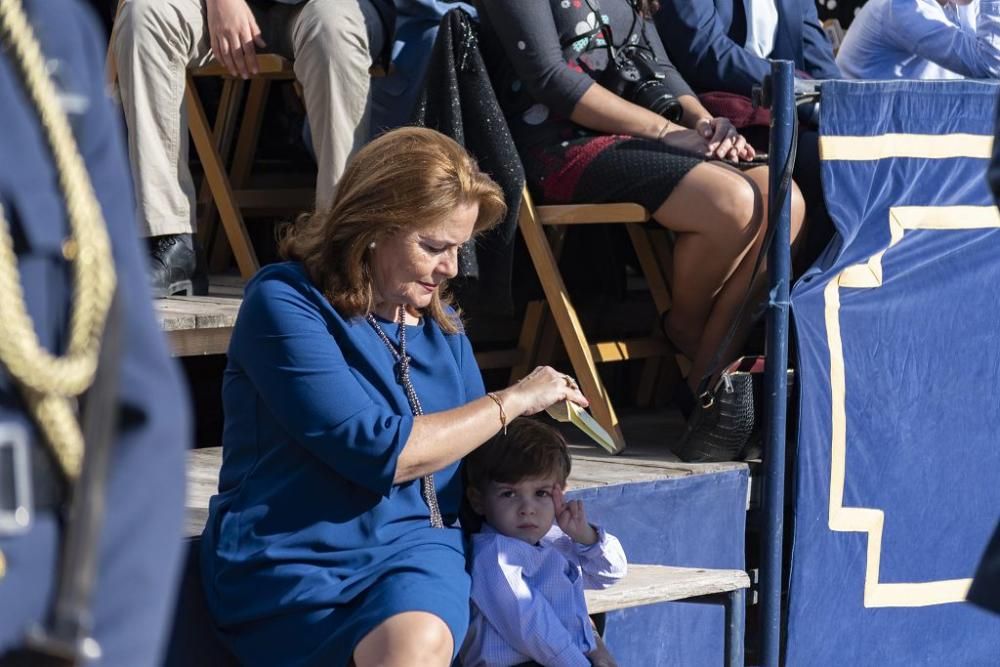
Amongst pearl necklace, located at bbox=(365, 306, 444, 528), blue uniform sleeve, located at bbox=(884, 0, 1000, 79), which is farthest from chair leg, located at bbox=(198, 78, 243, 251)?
pearl necklace, located at bbox=(365, 306, 444, 528)

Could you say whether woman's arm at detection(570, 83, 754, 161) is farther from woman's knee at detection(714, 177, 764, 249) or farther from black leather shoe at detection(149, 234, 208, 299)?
black leather shoe at detection(149, 234, 208, 299)

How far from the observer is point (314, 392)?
2.53 meters

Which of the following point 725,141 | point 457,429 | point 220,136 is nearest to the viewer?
point 457,429

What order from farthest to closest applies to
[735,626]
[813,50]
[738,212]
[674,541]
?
[813,50] < [738,212] < [674,541] < [735,626]

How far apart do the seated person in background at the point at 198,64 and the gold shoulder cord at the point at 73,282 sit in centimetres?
254

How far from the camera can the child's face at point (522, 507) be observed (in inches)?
112

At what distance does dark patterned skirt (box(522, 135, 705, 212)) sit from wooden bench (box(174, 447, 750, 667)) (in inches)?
25.0

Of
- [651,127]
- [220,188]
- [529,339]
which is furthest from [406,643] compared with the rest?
[220,188]

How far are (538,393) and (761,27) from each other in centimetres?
202

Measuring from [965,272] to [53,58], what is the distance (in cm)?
290

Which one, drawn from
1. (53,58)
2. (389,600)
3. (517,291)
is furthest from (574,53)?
(53,58)

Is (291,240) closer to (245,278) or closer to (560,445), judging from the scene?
(560,445)

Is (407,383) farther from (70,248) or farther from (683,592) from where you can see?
(70,248)

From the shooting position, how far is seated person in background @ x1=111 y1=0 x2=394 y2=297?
147 inches
